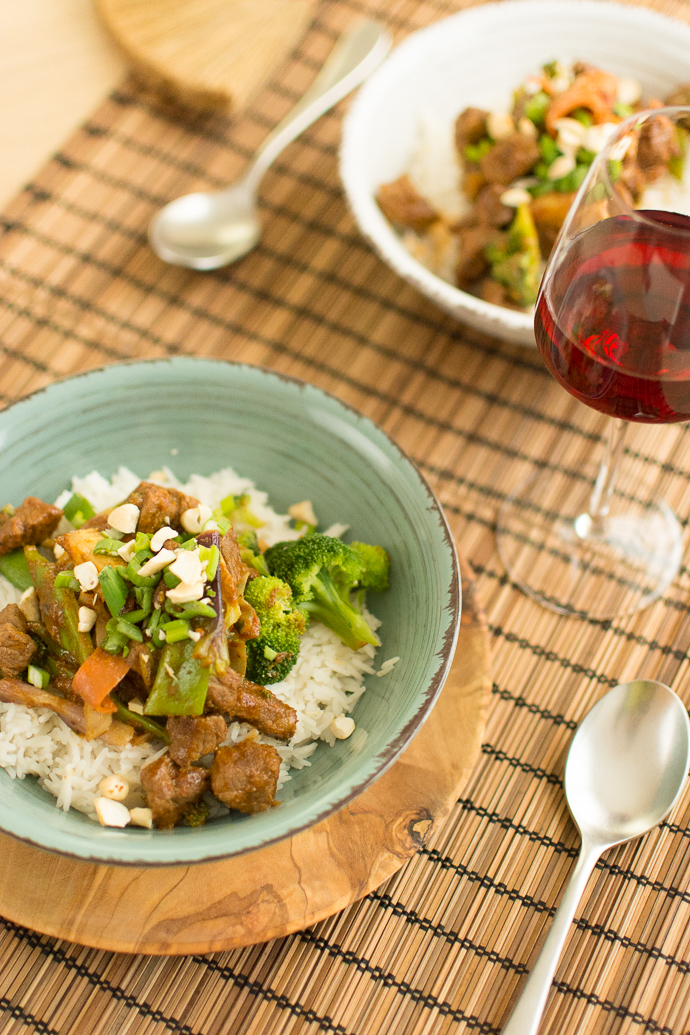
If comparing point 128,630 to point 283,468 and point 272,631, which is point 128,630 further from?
point 283,468

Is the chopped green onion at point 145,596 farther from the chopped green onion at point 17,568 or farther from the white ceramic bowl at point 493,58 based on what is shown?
the white ceramic bowl at point 493,58

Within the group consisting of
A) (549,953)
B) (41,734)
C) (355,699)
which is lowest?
(549,953)

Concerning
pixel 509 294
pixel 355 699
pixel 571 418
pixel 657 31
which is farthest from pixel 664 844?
pixel 657 31

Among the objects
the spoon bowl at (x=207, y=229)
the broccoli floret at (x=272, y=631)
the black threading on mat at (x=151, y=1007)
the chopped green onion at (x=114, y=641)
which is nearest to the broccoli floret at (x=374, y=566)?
the broccoli floret at (x=272, y=631)

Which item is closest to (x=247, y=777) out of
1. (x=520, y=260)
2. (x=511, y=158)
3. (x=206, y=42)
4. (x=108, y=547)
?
(x=108, y=547)

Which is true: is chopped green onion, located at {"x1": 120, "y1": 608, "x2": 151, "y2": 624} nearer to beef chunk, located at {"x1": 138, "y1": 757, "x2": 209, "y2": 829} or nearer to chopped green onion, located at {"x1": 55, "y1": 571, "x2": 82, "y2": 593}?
chopped green onion, located at {"x1": 55, "y1": 571, "x2": 82, "y2": 593}

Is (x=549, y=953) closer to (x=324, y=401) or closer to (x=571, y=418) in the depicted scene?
(x=324, y=401)

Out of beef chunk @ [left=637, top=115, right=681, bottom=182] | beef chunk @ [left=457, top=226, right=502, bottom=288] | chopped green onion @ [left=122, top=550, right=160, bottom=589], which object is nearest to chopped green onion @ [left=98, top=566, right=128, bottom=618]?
chopped green onion @ [left=122, top=550, right=160, bottom=589]
